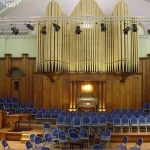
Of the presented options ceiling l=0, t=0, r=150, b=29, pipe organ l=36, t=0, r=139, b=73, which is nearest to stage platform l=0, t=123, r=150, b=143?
pipe organ l=36, t=0, r=139, b=73

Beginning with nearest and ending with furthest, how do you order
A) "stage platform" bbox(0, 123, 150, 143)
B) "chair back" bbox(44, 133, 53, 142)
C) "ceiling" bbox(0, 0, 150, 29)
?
"chair back" bbox(44, 133, 53, 142) → "stage platform" bbox(0, 123, 150, 143) → "ceiling" bbox(0, 0, 150, 29)

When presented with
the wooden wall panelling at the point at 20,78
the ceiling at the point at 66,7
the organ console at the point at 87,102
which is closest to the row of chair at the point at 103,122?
the organ console at the point at 87,102

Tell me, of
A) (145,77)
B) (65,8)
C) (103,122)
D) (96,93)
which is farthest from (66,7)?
(103,122)

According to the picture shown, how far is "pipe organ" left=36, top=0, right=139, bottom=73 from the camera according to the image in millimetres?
15289

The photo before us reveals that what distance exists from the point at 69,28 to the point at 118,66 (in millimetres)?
3054

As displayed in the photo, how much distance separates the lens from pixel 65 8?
16.8 m

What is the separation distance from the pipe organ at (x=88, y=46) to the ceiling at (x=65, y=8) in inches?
42.8

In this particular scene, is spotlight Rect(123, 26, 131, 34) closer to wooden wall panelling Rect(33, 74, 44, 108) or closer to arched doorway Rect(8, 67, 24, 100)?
wooden wall panelling Rect(33, 74, 44, 108)

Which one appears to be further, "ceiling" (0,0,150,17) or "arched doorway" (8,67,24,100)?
"arched doorway" (8,67,24,100)

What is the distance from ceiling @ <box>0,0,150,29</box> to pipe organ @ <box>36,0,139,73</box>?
109cm

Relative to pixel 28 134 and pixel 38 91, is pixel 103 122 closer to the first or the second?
pixel 28 134

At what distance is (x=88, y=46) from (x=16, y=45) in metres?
4.15

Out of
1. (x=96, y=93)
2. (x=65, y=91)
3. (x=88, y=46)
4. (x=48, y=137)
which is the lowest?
(x=48, y=137)

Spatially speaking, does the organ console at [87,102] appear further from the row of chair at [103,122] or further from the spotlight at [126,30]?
the spotlight at [126,30]
